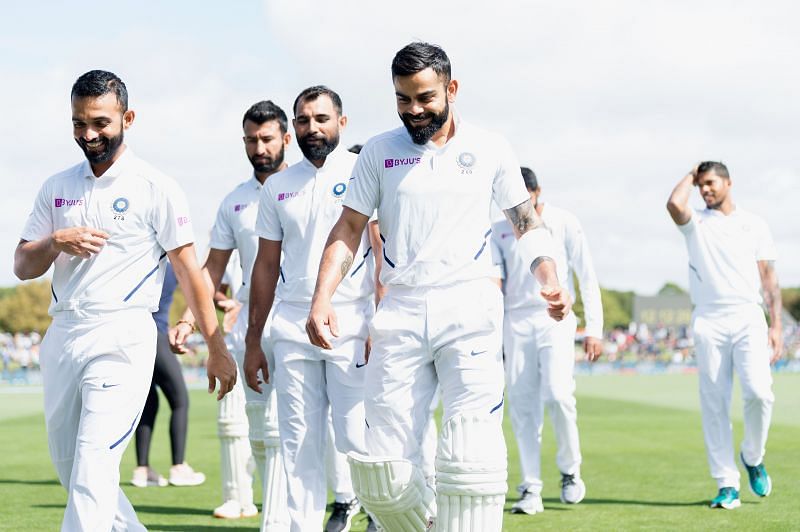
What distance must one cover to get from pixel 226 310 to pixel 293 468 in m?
2.68

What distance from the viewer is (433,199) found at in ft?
17.5

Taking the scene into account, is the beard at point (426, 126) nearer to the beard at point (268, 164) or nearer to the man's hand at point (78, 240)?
the man's hand at point (78, 240)

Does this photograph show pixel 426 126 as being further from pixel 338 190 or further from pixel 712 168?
pixel 712 168

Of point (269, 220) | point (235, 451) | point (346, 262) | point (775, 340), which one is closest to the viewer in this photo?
point (346, 262)

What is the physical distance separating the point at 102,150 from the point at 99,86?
1.05 feet

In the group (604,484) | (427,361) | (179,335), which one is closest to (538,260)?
(427,361)

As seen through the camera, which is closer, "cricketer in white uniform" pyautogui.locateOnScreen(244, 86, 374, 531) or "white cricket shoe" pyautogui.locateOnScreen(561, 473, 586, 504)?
"cricketer in white uniform" pyautogui.locateOnScreen(244, 86, 374, 531)

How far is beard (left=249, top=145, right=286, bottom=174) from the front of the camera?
8.08m

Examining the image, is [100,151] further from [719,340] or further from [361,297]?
[719,340]

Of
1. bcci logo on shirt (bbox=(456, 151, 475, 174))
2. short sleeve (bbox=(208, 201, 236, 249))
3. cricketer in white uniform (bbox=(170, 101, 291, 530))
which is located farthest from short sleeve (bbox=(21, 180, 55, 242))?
short sleeve (bbox=(208, 201, 236, 249))

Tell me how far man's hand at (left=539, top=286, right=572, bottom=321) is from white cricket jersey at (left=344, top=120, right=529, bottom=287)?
A: 40 centimetres

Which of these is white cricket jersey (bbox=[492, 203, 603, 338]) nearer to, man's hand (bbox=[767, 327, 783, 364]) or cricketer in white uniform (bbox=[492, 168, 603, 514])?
cricketer in white uniform (bbox=[492, 168, 603, 514])

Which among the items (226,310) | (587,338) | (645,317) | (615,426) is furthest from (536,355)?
(645,317)

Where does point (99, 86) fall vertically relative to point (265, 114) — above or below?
below
